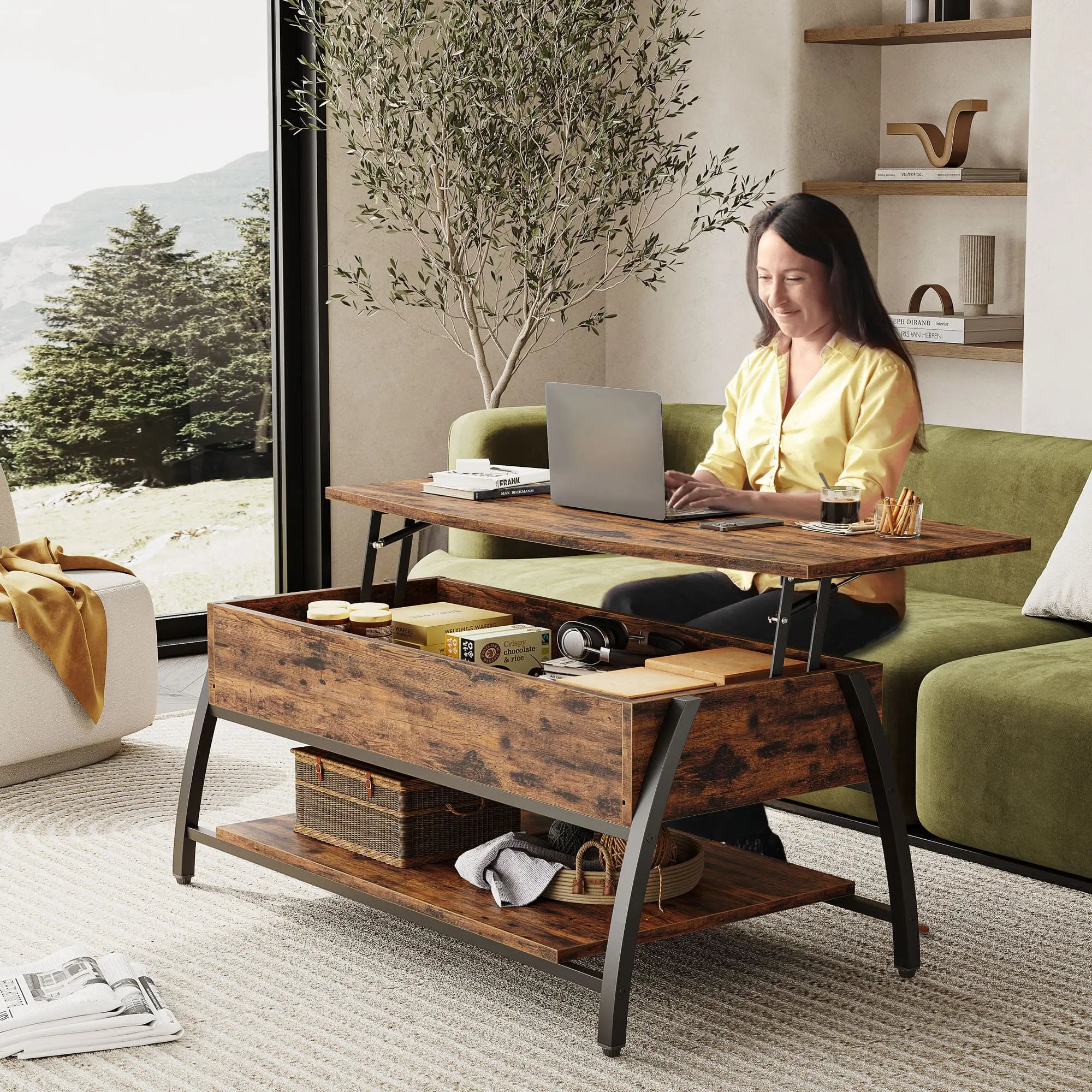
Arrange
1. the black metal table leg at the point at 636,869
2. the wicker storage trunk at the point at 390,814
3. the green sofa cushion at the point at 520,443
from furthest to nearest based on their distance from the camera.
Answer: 1. the green sofa cushion at the point at 520,443
2. the wicker storage trunk at the point at 390,814
3. the black metal table leg at the point at 636,869

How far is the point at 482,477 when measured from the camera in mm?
2945

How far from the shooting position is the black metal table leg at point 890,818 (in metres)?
2.51

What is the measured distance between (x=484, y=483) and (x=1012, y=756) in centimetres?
106

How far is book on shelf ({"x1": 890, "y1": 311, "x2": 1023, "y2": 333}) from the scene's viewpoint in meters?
4.67

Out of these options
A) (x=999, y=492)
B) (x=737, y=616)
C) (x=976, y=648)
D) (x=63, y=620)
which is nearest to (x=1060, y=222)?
(x=999, y=492)

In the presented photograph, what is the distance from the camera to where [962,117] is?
474 centimetres

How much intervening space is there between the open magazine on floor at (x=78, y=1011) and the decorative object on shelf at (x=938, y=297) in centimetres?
320

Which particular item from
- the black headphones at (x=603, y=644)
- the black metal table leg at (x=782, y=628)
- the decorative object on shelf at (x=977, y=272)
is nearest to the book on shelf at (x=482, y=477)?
the black headphones at (x=603, y=644)

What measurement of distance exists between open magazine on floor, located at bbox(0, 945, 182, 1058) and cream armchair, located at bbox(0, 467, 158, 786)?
3.75 feet

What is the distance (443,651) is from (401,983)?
0.56 m

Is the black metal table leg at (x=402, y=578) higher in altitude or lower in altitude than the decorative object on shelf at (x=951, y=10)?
lower

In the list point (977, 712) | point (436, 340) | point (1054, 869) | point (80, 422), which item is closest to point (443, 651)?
point (977, 712)

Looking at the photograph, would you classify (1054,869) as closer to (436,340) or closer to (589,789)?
(589,789)

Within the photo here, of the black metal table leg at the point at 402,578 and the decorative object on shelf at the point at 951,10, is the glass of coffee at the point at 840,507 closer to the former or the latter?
the black metal table leg at the point at 402,578
